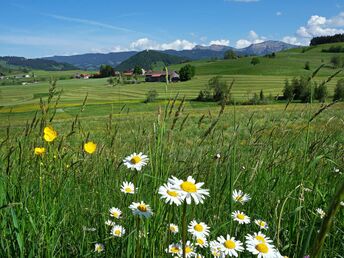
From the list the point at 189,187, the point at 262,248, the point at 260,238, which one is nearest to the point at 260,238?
the point at 260,238

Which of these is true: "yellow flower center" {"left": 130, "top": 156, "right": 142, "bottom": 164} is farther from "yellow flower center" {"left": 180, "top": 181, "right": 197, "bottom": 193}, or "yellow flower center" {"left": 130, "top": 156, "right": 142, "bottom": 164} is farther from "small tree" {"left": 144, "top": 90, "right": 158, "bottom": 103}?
"small tree" {"left": 144, "top": 90, "right": 158, "bottom": 103}

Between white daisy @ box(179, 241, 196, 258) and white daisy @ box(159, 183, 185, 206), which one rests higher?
white daisy @ box(159, 183, 185, 206)

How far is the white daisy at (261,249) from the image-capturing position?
153cm

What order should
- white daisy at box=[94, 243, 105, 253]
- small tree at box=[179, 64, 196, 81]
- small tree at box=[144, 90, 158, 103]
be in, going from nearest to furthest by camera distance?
white daisy at box=[94, 243, 105, 253] → small tree at box=[144, 90, 158, 103] → small tree at box=[179, 64, 196, 81]

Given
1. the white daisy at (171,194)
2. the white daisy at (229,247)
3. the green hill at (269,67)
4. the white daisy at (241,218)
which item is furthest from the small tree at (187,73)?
the white daisy at (171,194)

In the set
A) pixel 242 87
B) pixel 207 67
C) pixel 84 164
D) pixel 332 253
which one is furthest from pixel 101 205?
pixel 207 67

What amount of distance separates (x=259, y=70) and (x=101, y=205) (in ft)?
383

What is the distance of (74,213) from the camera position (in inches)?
91.4

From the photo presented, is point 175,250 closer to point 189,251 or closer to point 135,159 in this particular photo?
point 189,251

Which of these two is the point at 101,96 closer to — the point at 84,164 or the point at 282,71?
the point at 282,71

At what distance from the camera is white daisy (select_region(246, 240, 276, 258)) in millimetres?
1534

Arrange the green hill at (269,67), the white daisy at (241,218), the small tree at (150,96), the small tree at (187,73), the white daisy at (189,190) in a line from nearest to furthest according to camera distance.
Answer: the white daisy at (189,190) → the white daisy at (241,218) → the small tree at (150,96) → the small tree at (187,73) → the green hill at (269,67)

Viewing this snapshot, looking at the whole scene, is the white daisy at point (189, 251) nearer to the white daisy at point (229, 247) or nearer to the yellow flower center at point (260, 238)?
the white daisy at point (229, 247)

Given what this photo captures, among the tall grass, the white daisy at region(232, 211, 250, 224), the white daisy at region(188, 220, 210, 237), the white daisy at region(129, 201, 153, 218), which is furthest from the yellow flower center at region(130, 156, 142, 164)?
the white daisy at region(232, 211, 250, 224)
